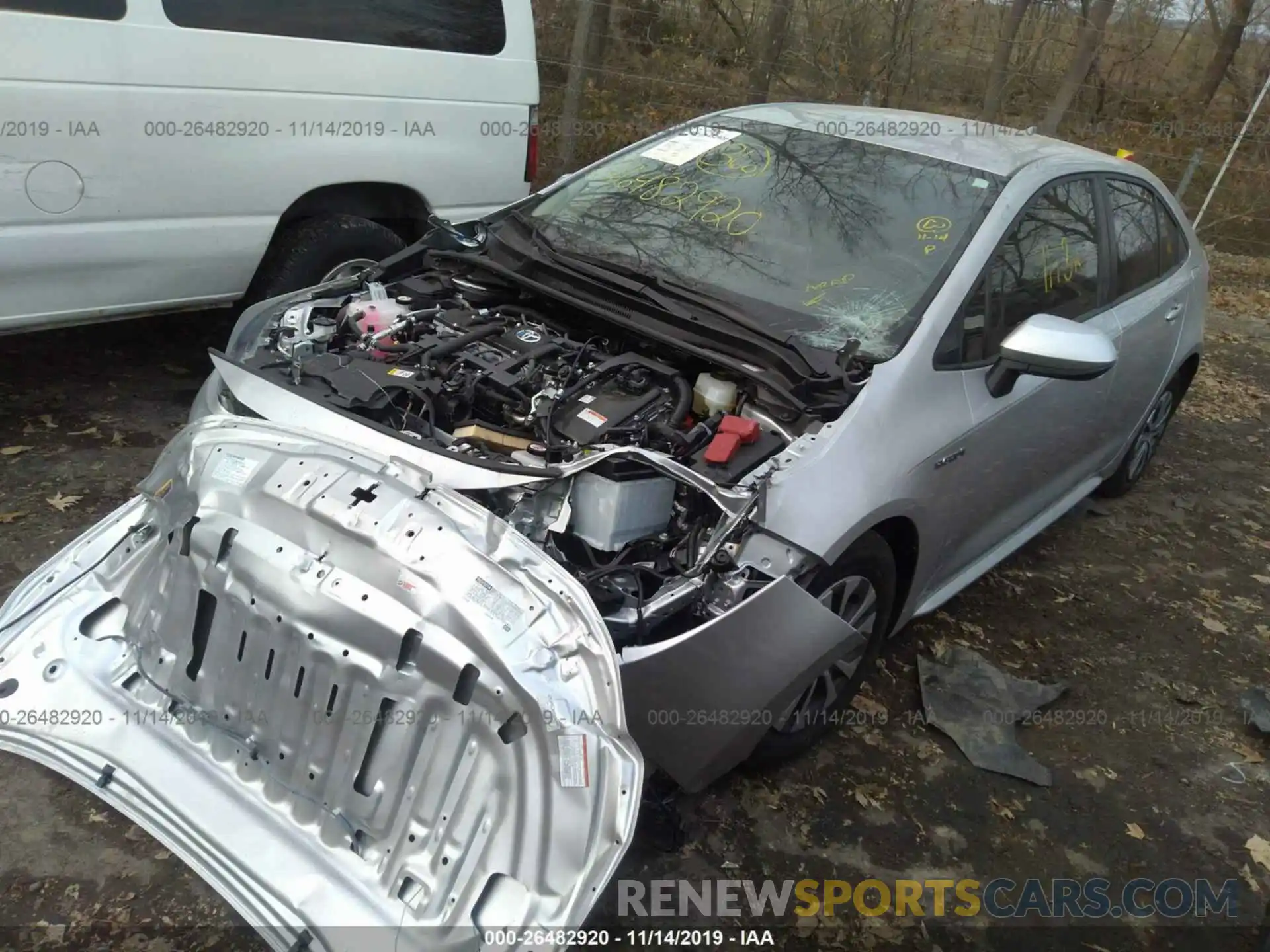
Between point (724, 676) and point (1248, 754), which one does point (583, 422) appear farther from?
point (1248, 754)

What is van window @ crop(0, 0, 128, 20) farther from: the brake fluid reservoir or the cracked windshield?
the cracked windshield

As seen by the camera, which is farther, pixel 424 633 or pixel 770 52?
pixel 770 52

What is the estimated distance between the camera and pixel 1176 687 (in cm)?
347

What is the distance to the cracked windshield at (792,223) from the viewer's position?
9.02ft

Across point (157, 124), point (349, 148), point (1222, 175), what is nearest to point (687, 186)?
point (349, 148)

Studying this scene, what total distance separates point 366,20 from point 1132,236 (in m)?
3.37

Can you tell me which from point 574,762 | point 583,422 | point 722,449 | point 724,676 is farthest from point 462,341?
point 574,762

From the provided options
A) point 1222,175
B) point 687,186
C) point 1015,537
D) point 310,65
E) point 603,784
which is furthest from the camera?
point 1222,175

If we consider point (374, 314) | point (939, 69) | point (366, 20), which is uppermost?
point (366, 20)

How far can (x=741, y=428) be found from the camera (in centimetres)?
236

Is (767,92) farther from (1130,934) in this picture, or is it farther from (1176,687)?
(1130,934)

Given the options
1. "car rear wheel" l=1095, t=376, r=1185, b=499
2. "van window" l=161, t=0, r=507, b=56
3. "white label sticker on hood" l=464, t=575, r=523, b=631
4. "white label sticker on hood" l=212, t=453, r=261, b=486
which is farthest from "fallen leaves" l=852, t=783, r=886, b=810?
"van window" l=161, t=0, r=507, b=56

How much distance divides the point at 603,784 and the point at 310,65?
3.42m

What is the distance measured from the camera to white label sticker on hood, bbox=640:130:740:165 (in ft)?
11.3
